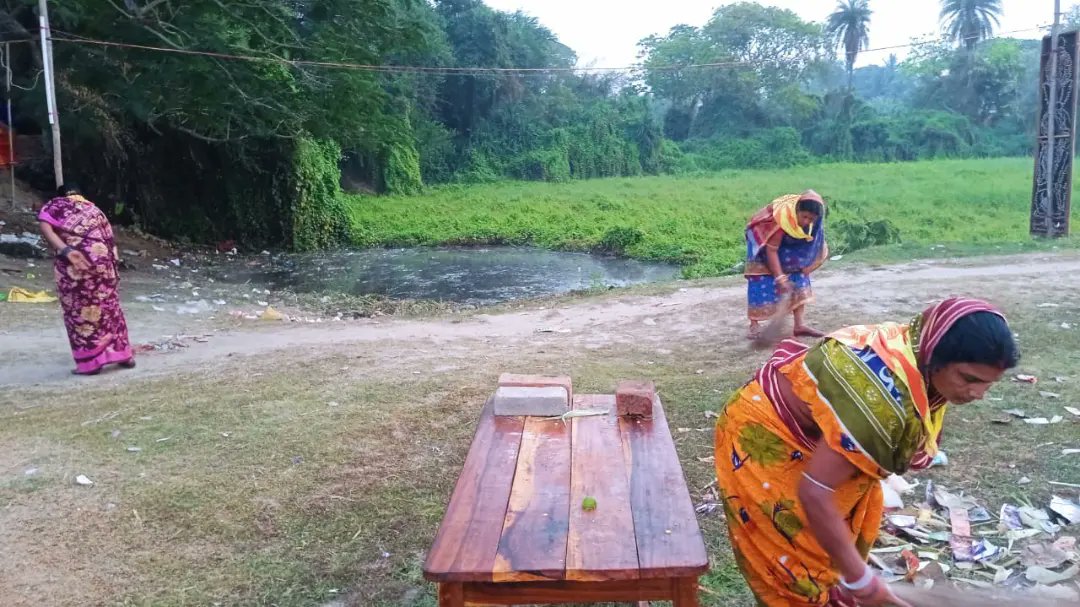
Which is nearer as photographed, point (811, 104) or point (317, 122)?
point (317, 122)

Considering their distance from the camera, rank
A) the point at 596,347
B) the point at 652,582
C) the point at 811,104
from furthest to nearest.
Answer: the point at 811,104 < the point at 596,347 < the point at 652,582

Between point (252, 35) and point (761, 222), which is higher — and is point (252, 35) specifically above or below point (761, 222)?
above

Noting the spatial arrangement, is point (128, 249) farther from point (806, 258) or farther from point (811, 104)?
point (811, 104)

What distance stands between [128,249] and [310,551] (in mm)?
13717

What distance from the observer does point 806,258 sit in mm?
7090

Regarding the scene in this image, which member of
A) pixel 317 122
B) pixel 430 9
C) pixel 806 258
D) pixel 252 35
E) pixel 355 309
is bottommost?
→ pixel 355 309

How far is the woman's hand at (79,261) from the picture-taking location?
6.78 metres

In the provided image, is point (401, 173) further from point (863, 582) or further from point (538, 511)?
point (863, 582)

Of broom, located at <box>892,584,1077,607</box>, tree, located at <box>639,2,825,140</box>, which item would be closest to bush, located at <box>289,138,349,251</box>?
broom, located at <box>892,584,1077,607</box>

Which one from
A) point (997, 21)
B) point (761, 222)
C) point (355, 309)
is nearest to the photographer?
point (761, 222)

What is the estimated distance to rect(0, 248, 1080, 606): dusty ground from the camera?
3598 mm

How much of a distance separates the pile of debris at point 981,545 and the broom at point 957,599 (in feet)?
2.71

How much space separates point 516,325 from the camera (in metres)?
9.27

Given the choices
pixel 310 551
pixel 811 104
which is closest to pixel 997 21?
pixel 811 104
